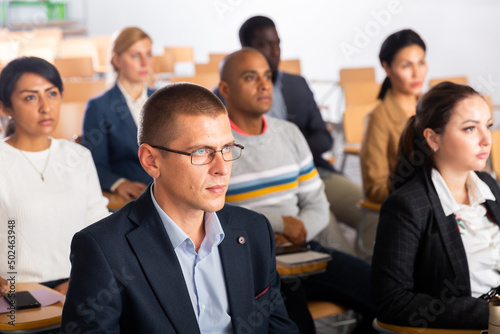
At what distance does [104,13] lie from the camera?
13648 mm

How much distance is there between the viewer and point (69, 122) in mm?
3852

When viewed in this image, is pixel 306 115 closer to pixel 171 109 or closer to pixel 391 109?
pixel 391 109

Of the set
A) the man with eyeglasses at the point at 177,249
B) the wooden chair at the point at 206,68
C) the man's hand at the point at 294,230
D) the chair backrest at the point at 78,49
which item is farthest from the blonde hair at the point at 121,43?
the chair backrest at the point at 78,49

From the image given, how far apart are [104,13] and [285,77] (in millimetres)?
10768

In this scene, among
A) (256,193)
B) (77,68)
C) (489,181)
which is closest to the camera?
(489,181)

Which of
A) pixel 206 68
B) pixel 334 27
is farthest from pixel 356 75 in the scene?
pixel 334 27

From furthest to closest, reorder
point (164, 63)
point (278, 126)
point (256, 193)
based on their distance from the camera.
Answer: point (164, 63)
point (278, 126)
point (256, 193)

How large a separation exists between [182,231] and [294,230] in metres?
1.13

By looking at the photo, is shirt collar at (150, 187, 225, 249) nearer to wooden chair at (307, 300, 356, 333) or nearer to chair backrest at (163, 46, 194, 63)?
wooden chair at (307, 300, 356, 333)

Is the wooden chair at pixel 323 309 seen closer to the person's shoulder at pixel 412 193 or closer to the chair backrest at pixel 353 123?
the person's shoulder at pixel 412 193

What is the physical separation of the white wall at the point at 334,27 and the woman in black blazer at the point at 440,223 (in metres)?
5.33

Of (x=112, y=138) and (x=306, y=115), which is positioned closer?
(x=112, y=138)

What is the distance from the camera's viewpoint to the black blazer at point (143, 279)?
1.34m

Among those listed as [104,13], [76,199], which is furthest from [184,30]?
[76,199]
